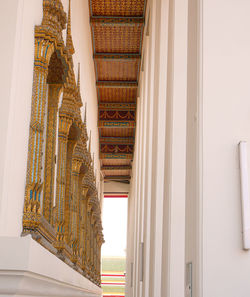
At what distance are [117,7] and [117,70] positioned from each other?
3.18 m

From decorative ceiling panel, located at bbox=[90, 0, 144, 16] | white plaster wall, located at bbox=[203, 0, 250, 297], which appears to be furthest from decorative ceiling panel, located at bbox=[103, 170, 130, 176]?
white plaster wall, located at bbox=[203, 0, 250, 297]

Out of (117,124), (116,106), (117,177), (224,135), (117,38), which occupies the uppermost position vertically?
(117,38)

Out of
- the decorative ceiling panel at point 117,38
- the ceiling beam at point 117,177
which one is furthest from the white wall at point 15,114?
the ceiling beam at point 117,177

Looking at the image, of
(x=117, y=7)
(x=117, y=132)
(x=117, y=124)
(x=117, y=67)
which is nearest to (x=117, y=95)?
(x=117, y=124)

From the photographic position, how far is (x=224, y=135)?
10.4 ft

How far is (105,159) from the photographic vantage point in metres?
22.0

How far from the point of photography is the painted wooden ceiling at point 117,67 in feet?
45.1

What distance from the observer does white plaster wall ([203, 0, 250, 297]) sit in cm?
291

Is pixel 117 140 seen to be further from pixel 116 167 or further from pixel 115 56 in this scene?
pixel 115 56

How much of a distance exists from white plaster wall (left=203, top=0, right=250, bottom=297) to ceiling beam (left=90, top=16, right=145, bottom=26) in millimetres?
10536

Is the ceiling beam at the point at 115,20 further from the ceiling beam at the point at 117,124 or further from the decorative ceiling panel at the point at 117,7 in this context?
the ceiling beam at the point at 117,124

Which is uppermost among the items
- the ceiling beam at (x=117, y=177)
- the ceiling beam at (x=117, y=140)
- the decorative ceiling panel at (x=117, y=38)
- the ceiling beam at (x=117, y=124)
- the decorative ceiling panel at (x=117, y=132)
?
the decorative ceiling panel at (x=117, y=38)

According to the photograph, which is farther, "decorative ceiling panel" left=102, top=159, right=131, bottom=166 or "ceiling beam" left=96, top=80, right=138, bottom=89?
"decorative ceiling panel" left=102, top=159, right=131, bottom=166

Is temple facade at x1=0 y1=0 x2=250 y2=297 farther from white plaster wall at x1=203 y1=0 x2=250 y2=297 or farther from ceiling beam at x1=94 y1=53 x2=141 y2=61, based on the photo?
ceiling beam at x1=94 y1=53 x2=141 y2=61
